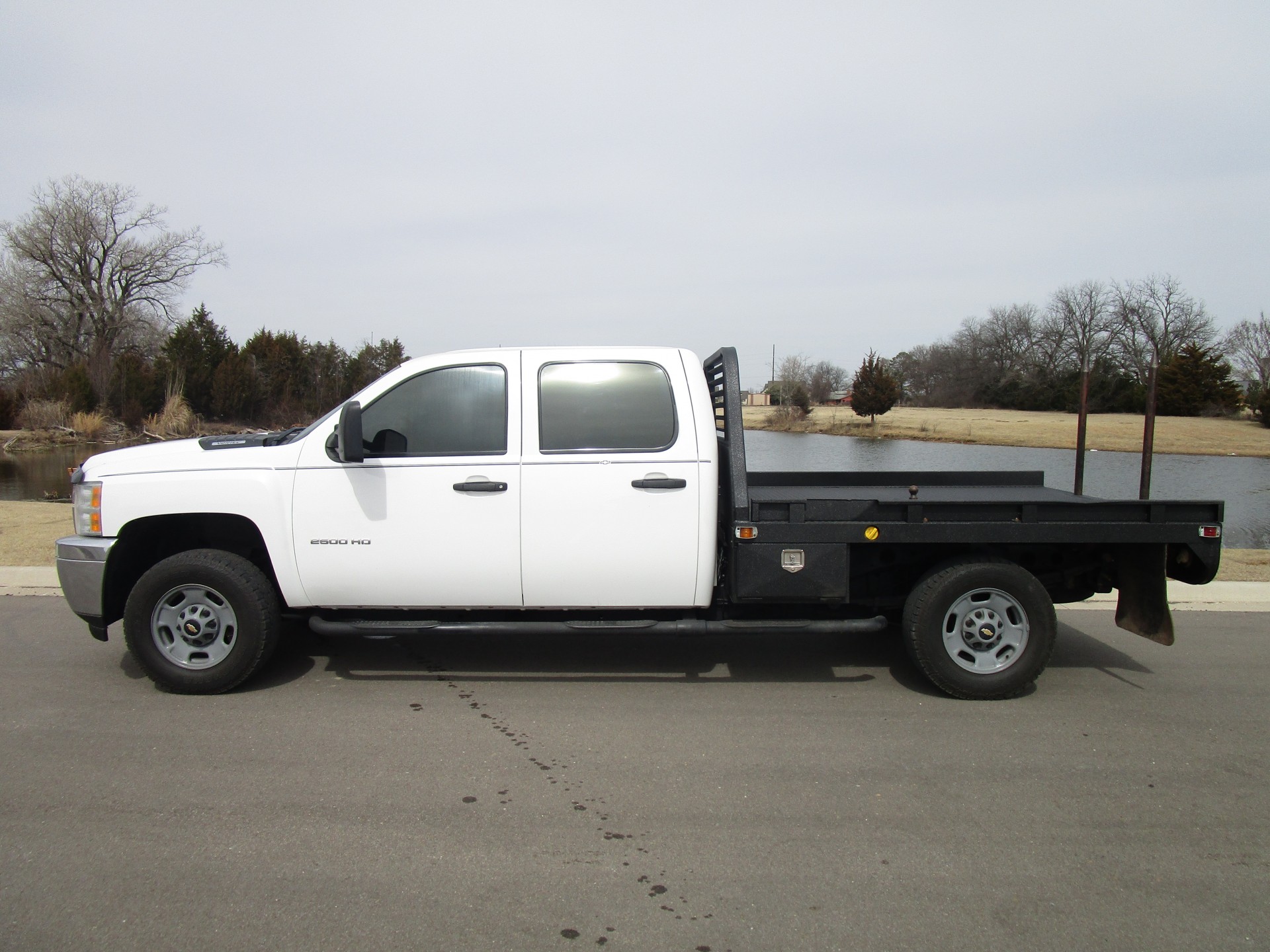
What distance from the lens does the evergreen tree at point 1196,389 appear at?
169 ft

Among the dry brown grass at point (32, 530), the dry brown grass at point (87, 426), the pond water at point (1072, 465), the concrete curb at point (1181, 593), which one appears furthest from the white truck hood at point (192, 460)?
the dry brown grass at point (87, 426)

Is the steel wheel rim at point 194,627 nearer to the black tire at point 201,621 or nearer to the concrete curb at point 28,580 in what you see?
the black tire at point 201,621

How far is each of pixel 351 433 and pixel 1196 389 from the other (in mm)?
58067

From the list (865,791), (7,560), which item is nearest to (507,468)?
(865,791)

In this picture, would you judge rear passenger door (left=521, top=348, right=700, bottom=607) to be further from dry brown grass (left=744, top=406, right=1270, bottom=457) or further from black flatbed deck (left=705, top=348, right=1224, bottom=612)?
dry brown grass (left=744, top=406, right=1270, bottom=457)

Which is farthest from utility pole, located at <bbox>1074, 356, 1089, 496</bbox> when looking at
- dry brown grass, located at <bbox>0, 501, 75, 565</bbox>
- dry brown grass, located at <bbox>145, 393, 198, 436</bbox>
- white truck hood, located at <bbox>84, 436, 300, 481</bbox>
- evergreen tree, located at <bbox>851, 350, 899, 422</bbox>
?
dry brown grass, located at <bbox>145, 393, 198, 436</bbox>

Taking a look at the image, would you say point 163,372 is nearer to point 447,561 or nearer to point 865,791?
point 447,561

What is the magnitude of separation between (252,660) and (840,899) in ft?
11.8

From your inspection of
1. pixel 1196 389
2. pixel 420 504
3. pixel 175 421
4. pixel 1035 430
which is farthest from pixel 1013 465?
pixel 1196 389

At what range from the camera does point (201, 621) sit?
519 centimetres

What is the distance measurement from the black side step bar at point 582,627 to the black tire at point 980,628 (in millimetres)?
316

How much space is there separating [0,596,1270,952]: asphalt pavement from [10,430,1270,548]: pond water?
7.82 m

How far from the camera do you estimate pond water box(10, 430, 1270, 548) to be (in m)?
15.6

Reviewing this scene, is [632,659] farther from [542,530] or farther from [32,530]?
[32,530]
